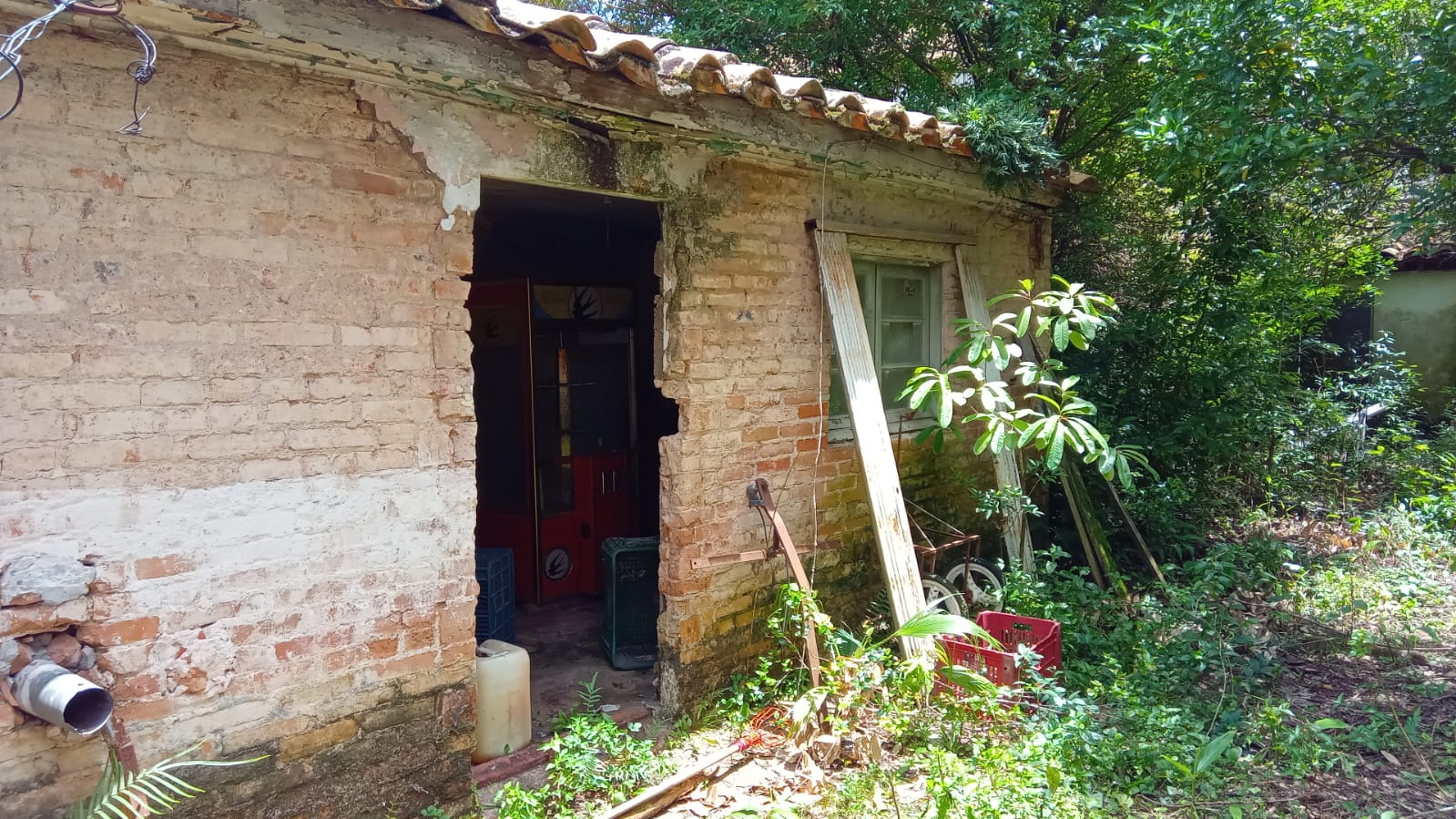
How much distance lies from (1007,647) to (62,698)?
4.09m

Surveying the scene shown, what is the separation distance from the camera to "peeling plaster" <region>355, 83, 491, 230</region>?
3.05 m

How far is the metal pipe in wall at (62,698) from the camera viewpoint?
2.23 metres

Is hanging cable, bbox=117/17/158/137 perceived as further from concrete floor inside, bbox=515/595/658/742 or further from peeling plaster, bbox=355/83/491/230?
concrete floor inside, bbox=515/595/658/742

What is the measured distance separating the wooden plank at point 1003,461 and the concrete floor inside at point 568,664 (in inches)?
99.5

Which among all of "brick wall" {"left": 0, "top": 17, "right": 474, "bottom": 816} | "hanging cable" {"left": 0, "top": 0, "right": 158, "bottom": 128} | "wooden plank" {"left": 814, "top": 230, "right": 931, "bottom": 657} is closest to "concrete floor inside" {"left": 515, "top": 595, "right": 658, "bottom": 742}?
"brick wall" {"left": 0, "top": 17, "right": 474, "bottom": 816}

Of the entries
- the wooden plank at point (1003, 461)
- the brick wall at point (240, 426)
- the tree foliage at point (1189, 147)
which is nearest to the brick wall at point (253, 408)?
the brick wall at point (240, 426)

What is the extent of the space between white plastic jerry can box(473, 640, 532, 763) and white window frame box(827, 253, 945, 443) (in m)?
2.19

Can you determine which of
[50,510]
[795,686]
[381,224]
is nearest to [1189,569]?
[795,686]

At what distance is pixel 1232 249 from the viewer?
639 cm

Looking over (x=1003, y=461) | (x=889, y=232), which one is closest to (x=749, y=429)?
(x=889, y=232)

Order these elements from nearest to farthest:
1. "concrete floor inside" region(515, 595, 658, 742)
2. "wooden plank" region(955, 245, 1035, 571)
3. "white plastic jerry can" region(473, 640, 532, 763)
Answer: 1. "white plastic jerry can" region(473, 640, 532, 763)
2. "concrete floor inside" region(515, 595, 658, 742)
3. "wooden plank" region(955, 245, 1035, 571)

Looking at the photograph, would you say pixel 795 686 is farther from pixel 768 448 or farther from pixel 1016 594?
pixel 1016 594

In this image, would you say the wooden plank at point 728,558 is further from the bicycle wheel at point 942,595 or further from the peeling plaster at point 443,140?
the peeling plaster at point 443,140

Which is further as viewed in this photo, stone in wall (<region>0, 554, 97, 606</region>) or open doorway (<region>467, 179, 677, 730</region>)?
open doorway (<region>467, 179, 677, 730</region>)
